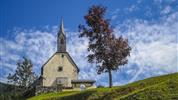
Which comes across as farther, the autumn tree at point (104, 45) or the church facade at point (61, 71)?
the church facade at point (61, 71)

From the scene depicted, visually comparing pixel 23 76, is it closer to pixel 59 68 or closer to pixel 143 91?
pixel 59 68

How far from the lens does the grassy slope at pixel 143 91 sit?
4229cm

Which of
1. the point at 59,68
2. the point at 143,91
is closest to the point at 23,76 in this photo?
the point at 59,68

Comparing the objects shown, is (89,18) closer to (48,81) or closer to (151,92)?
(151,92)

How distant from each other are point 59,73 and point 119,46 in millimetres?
45575

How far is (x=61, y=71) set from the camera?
103 meters

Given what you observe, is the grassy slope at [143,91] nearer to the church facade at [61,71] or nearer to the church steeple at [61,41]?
the church facade at [61,71]

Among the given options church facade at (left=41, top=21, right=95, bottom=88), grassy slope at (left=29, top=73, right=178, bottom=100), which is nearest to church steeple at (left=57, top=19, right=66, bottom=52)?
church facade at (left=41, top=21, right=95, bottom=88)

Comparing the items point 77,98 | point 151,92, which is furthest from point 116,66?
point 151,92

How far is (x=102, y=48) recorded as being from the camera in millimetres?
59250

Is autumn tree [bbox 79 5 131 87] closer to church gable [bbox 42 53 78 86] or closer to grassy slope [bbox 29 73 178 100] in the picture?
grassy slope [bbox 29 73 178 100]

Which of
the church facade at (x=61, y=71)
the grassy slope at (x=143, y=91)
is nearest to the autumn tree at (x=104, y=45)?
the grassy slope at (x=143, y=91)

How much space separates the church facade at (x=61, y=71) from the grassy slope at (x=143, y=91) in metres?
38.0

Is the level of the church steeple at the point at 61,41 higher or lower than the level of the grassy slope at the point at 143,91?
higher
